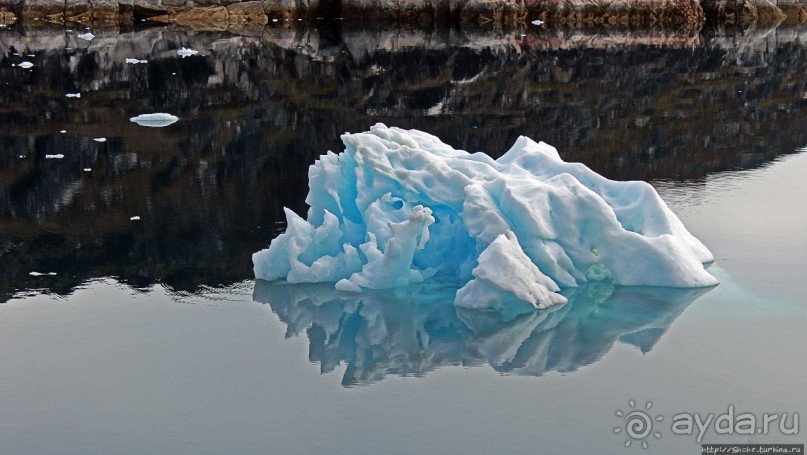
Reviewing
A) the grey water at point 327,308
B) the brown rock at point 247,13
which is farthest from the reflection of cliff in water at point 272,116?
the brown rock at point 247,13

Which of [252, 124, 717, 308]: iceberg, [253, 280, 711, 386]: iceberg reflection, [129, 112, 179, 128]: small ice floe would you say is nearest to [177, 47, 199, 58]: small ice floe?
[129, 112, 179, 128]: small ice floe

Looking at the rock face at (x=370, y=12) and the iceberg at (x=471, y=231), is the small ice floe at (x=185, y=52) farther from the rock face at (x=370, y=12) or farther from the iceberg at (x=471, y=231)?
the iceberg at (x=471, y=231)

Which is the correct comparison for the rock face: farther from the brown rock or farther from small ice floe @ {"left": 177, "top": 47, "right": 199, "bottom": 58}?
small ice floe @ {"left": 177, "top": 47, "right": 199, "bottom": 58}

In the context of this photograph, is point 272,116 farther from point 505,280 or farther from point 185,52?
point 505,280

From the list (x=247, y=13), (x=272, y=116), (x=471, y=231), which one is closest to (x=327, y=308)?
(x=471, y=231)

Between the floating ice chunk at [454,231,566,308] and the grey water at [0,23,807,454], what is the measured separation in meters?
0.12

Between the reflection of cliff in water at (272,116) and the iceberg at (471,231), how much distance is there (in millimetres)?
1200

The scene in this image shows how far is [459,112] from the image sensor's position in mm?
19656

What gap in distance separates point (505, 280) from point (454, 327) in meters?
0.57

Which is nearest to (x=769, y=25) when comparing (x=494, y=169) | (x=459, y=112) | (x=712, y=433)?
(x=459, y=112)

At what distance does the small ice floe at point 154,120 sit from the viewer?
59.0ft
